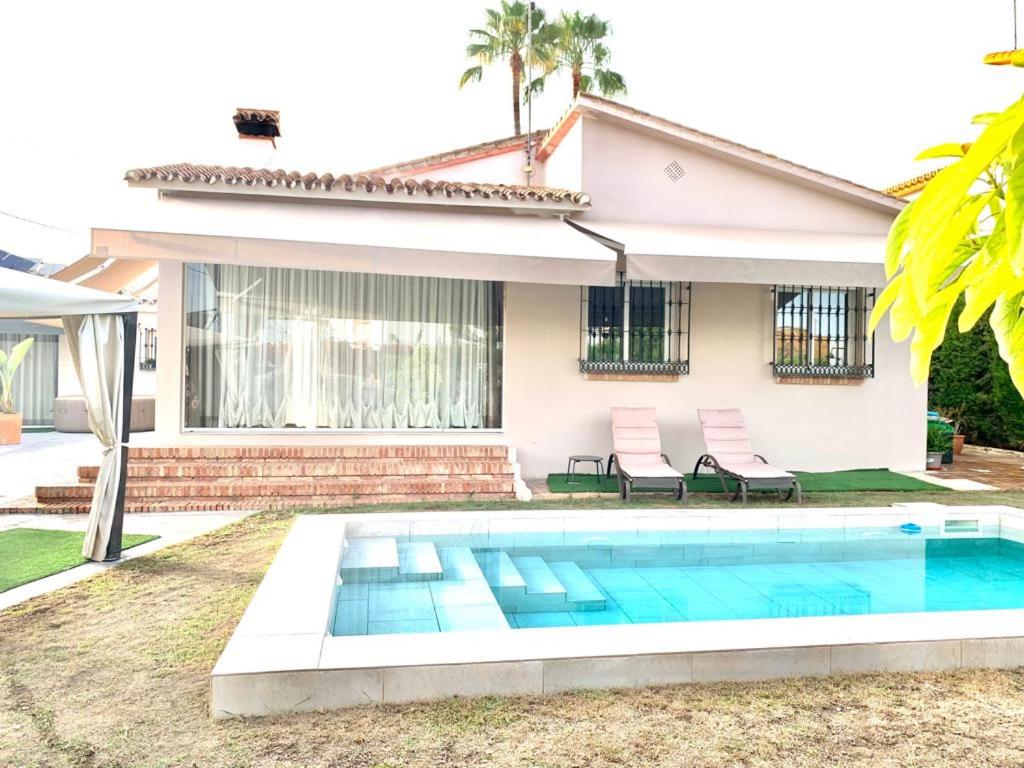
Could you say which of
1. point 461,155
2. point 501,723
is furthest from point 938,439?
point 501,723

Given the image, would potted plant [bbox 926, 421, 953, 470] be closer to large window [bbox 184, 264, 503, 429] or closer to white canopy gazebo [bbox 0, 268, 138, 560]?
large window [bbox 184, 264, 503, 429]

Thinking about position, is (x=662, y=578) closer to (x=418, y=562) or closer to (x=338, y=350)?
(x=418, y=562)

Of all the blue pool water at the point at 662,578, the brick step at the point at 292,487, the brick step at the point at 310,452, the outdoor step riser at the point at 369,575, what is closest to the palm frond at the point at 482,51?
the brick step at the point at 310,452

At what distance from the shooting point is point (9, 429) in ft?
71.3

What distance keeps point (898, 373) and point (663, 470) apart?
7.36m

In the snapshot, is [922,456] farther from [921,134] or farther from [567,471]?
[921,134]

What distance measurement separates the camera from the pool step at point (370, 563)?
31.3 feet

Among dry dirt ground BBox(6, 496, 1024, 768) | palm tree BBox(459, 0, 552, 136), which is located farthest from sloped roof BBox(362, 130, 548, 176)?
dry dirt ground BBox(6, 496, 1024, 768)

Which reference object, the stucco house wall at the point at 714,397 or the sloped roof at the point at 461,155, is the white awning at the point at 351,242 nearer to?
the stucco house wall at the point at 714,397

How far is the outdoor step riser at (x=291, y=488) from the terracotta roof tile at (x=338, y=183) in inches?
220

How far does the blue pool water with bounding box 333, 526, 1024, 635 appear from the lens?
28.2ft

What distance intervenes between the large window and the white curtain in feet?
18.0

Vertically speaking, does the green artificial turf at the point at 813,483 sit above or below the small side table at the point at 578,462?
below

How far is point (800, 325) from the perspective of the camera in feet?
58.6
